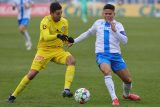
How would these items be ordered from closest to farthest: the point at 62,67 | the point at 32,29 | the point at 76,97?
the point at 76,97
the point at 62,67
the point at 32,29

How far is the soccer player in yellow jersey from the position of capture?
12.6 meters

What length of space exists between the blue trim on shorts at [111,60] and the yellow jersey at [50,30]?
96 cm

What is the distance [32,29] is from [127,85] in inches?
1091

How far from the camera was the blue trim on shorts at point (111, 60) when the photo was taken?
12570 mm

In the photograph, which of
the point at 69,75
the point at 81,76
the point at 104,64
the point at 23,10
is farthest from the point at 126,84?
the point at 23,10

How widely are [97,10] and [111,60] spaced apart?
4797 cm

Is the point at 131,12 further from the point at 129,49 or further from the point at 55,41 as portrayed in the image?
the point at 55,41

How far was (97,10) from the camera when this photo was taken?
60.4 m

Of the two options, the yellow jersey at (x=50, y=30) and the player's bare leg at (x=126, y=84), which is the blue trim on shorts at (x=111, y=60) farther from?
the yellow jersey at (x=50, y=30)

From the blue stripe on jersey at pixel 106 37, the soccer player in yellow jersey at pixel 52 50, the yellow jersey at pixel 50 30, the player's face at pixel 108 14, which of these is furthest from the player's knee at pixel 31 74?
the player's face at pixel 108 14

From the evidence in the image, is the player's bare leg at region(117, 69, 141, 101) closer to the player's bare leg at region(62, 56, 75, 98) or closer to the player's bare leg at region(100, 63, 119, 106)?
the player's bare leg at region(100, 63, 119, 106)

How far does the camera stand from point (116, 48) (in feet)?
41.7

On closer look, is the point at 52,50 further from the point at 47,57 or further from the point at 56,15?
the point at 56,15

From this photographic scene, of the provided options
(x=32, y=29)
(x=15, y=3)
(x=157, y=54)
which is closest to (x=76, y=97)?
(x=157, y=54)
